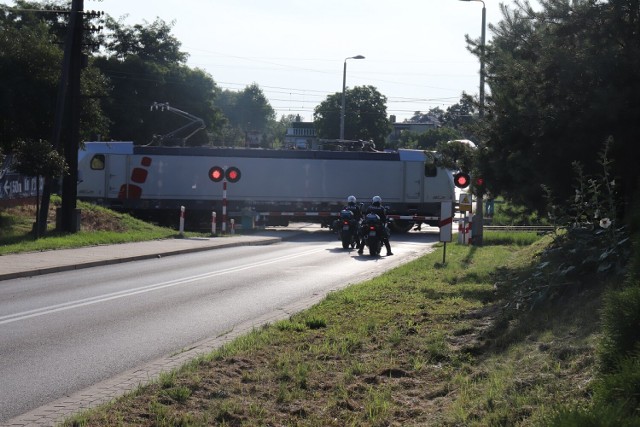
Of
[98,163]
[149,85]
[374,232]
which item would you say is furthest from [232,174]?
[149,85]

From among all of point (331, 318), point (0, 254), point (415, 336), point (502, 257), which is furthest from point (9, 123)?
point (415, 336)

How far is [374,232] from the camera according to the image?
2636cm

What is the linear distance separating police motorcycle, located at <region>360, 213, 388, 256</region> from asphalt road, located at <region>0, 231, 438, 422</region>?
2.82ft

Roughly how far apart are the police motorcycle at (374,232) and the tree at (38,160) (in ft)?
28.7

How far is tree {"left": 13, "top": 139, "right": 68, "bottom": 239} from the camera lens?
25.2m

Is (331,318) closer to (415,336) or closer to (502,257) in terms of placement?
(415,336)

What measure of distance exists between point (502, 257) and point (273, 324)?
1194 centimetres

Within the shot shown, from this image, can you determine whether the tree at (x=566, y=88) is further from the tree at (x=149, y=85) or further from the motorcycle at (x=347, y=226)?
the tree at (x=149, y=85)

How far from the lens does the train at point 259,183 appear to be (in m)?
42.8

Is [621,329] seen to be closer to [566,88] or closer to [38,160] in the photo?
[566,88]

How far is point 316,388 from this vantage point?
7.45 metres

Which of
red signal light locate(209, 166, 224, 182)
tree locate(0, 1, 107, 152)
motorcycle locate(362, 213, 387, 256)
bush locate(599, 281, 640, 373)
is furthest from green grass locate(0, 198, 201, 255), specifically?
bush locate(599, 281, 640, 373)

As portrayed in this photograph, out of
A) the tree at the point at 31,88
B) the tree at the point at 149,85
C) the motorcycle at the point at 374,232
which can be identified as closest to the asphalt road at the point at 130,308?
the motorcycle at the point at 374,232

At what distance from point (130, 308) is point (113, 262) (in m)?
8.54
